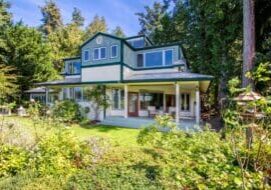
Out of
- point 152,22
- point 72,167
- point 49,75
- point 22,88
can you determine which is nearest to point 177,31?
point 49,75

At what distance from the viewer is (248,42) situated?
11.3 m

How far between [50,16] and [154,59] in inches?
1413

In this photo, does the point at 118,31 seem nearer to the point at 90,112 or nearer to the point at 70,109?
the point at 90,112

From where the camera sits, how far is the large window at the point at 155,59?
77.8 ft

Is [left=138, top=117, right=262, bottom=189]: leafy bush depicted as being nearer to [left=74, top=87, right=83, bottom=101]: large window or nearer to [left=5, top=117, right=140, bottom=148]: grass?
[left=5, top=117, right=140, bottom=148]: grass

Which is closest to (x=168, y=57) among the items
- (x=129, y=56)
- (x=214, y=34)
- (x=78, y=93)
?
(x=129, y=56)

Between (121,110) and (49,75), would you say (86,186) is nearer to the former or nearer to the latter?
(121,110)

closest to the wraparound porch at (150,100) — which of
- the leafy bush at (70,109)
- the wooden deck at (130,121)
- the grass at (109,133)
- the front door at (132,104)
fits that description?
the front door at (132,104)

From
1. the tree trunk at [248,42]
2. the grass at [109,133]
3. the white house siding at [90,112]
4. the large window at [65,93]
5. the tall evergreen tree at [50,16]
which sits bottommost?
the grass at [109,133]

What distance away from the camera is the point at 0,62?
3344cm

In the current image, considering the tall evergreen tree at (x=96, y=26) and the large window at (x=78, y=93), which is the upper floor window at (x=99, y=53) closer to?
the large window at (x=78, y=93)

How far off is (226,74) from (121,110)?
382 inches

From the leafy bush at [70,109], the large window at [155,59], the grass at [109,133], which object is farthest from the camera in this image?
the large window at [155,59]

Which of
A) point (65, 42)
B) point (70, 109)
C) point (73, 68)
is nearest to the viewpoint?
point (70, 109)
